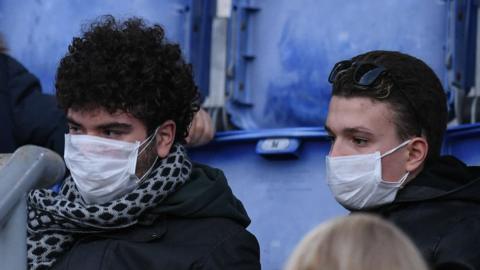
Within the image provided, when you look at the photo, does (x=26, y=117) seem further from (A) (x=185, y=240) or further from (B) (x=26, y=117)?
(A) (x=185, y=240)

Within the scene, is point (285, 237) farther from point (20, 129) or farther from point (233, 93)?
point (20, 129)

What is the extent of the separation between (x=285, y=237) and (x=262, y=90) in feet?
2.31

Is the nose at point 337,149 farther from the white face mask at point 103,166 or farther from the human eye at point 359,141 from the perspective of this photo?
the white face mask at point 103,166

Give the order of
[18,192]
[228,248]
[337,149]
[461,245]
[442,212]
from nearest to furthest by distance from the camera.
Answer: [18,192] < [461,245] < [442,212] < [337,149] < [228,248]

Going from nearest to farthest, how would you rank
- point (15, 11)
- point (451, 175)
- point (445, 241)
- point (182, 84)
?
point (445, 241)
point (451, 175)
point (182, 84)
point (15, 11)

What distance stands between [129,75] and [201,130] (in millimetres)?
1184

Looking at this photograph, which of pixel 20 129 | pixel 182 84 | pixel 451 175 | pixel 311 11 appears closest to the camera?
pixel 451 175

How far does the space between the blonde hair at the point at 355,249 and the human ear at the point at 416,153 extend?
114 cm

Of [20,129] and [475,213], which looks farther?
[20,129]

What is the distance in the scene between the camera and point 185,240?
3391 mm

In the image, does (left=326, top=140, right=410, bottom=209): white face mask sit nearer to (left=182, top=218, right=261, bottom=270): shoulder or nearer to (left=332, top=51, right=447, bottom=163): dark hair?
(left=332, top=51, right=447, bottom=163): dark hair

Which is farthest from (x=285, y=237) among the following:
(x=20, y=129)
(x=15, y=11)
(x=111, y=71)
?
(x=15, y=11)

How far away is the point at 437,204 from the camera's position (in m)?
3.20

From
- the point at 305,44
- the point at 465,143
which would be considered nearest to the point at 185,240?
the point at 465,143
